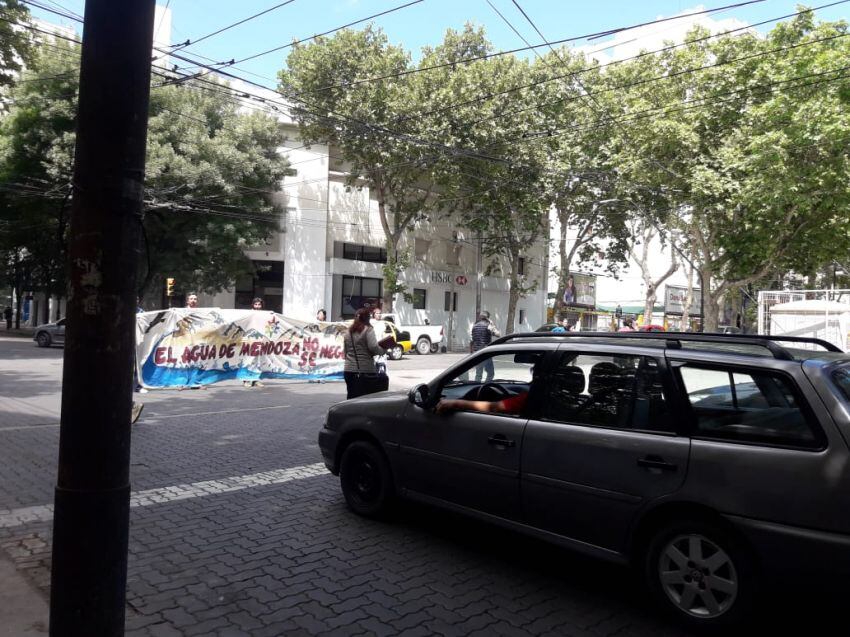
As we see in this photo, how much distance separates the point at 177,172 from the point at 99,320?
24.6m

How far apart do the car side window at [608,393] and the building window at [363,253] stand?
31349 mm

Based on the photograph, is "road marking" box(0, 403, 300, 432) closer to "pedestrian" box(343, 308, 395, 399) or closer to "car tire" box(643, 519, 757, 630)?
"pedestrian" box(343, 308, 395, 399)

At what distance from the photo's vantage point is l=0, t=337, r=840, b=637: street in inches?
138

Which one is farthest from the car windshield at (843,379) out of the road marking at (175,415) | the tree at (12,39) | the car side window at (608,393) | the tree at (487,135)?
the tree at (487,135)

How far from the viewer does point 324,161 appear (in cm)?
3212

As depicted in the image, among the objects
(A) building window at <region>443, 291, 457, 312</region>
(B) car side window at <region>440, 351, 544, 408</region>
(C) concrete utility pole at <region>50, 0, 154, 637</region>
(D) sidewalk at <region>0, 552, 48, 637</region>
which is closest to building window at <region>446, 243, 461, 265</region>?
(A) building window at <region>443, 291, 457, 312</region>

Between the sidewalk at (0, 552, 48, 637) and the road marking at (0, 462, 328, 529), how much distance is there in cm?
112

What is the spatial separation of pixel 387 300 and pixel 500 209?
305 inches

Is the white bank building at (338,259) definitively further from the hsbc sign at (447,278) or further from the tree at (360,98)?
the tree at (360,98)

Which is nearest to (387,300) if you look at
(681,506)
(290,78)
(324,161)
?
(324,161)

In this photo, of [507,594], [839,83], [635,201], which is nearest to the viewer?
[507,594]

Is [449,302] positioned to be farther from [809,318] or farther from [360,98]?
[809,318]


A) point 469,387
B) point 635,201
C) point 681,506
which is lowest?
point 681,506

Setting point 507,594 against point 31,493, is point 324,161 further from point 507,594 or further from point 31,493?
point 507,594
